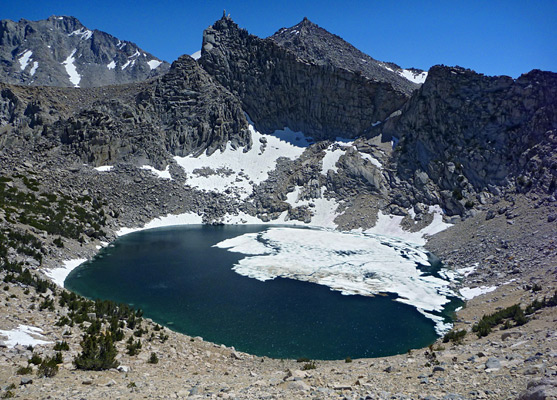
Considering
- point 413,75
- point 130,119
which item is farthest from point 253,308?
point 413,75

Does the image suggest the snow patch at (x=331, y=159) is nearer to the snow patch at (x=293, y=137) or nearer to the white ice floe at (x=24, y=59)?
the snow patch at (x=293, y=137)

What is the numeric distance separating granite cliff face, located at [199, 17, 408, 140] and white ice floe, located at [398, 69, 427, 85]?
65165 millimetres

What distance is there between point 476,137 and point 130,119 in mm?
79112

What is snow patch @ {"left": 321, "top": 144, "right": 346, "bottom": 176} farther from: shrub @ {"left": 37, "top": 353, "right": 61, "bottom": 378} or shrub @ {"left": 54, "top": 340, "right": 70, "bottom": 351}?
shrub @ {"left": 37, "top": 353, "right": 61, "bottom": 378}

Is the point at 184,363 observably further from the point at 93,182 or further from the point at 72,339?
the point at 93,182

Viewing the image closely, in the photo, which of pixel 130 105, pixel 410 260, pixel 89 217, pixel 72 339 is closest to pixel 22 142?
pixel 130 105

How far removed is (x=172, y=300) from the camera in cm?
3008

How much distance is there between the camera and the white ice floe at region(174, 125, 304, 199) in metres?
87.1

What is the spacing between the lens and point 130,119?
8625 centimetres

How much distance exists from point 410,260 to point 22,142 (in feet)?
263

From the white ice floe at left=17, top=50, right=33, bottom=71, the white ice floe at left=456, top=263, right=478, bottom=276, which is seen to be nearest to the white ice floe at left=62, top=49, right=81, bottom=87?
the white ice floe at left=17, top=50, right=33, bottom=71

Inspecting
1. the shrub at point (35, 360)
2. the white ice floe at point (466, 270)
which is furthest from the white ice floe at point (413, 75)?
the shrub at point (35, 360)

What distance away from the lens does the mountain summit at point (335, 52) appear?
129m

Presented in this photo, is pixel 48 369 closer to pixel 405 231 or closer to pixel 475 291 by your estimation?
pixel 475 291
